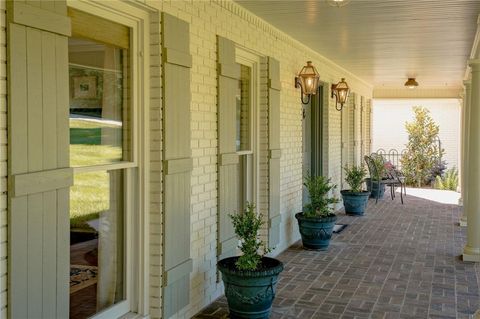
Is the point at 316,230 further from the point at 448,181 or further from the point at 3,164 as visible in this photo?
the point at 448,181

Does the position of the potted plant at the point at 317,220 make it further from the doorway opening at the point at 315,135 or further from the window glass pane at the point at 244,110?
the doorway opening at the point at 315,135

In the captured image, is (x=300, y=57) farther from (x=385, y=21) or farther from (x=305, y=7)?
(x=305, y=7)

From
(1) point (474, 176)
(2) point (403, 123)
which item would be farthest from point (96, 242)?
(2) point (403, 123)

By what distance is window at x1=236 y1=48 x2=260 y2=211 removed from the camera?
531 centimetres

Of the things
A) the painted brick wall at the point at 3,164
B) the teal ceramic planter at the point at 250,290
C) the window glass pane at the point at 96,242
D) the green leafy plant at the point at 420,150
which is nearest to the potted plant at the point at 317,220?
the teal ceramic planter at the point at 250,290

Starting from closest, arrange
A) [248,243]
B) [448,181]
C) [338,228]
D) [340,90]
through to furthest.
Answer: [248,243]
[338,228]
[340,90]
[448,181]

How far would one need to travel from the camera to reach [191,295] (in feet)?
13.3

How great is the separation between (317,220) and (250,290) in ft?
8.21

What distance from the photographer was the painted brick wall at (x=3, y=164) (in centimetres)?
233

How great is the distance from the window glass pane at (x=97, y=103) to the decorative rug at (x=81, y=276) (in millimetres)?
604

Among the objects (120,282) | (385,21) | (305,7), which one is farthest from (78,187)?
(385,21)

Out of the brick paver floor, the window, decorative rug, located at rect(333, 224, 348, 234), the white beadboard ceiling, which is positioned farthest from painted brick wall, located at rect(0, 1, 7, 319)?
decorative rug, located at rect(333, 224, 348, 234)

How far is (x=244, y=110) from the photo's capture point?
17.7 ft

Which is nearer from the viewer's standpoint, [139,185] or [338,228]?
[139,185]
